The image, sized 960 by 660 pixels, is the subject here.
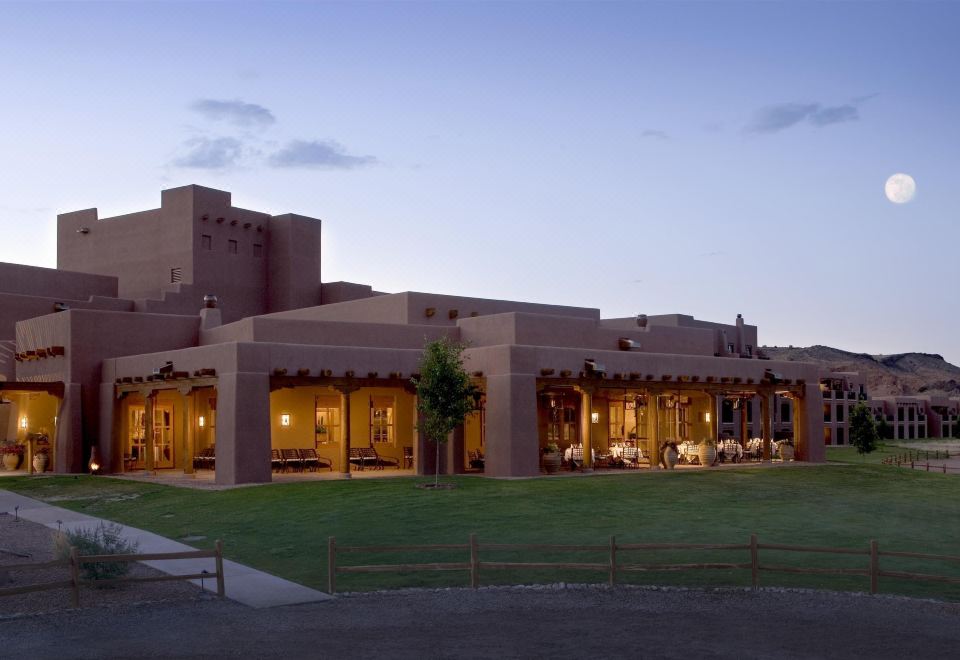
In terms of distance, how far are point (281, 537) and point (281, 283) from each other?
35.0 meters

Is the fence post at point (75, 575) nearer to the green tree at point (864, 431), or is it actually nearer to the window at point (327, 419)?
the window at point (327, 419)

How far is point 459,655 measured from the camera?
402 inches

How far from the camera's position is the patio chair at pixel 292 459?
3206 centimetres

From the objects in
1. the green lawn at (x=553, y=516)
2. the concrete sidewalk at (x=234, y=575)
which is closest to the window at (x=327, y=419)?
the green lawn at (x=553, y=516)

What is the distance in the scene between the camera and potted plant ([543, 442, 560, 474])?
30328 millimetres

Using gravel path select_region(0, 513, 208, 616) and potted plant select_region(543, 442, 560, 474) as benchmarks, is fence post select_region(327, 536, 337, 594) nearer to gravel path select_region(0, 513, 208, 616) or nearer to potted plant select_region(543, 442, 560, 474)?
gravel path select_region(0, 513, 208, 616)

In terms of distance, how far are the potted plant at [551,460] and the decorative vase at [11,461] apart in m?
20.9

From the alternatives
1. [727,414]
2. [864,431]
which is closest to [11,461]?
[727,414]

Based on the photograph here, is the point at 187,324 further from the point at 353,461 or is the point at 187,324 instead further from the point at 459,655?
the point at 459,655

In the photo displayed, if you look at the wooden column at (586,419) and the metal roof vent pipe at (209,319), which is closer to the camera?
the wooden column at (586,419)

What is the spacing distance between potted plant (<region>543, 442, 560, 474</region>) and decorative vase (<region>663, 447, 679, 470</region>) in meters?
4.38

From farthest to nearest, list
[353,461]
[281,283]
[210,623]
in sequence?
[281,283], [353,461], [210,623]

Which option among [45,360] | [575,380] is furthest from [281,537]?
[45,360]

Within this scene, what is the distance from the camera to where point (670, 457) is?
32750 mm
